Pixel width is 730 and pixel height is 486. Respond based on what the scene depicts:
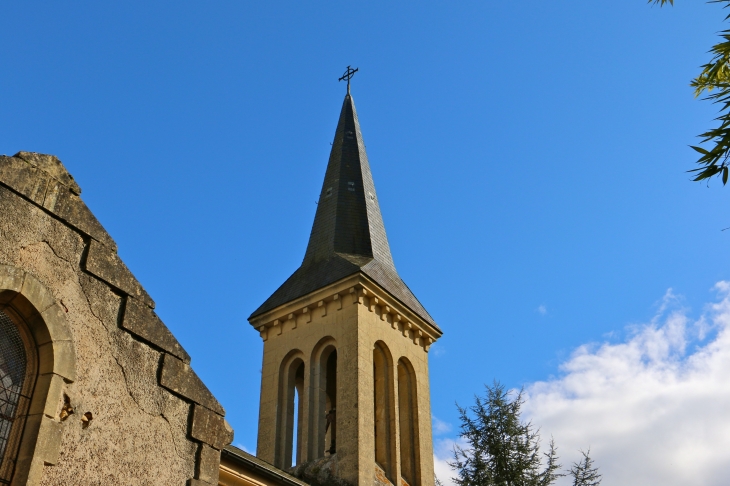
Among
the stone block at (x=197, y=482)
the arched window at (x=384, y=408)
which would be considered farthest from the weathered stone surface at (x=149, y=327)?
the arched window at (x=384, y=408)

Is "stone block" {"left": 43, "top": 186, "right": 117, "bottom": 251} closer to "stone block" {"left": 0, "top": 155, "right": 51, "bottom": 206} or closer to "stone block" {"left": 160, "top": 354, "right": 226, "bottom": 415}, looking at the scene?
"stone block" {"left": 0, "top": 155, "right": 51, "bottom": 206}

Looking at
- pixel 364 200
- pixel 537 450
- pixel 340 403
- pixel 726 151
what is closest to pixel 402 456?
pixel 340 403

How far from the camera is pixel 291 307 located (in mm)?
17141

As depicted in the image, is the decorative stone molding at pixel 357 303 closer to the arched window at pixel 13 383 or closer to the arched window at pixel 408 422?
the arched window at pixel 408 422

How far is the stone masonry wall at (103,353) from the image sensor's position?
6.09m

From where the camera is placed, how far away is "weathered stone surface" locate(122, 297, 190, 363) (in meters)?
6.76

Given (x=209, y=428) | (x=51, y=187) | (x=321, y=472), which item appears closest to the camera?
(x=51, y=187)

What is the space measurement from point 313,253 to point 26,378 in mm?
12679

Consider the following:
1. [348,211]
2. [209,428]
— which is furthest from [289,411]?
[209,428]

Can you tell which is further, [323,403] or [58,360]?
[323,403]

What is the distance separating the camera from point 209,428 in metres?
7.19

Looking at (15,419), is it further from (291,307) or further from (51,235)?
(291,307)

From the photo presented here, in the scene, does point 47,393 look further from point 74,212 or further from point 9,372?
point 74,212

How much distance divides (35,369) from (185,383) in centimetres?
143
